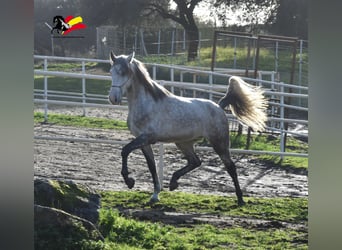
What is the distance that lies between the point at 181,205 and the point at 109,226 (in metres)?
1.52

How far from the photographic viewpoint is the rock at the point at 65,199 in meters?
4.01

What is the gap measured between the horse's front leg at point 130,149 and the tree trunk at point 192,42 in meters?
12.2

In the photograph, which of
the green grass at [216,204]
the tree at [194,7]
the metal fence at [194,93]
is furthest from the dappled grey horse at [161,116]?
the tree at [194,7]

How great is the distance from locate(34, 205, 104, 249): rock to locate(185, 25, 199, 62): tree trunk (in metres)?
14.1

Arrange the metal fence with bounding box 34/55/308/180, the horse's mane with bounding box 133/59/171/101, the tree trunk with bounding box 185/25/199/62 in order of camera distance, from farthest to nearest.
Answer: the tree trunk with bounding box 185/25/199/62
the metal fence with bounding box 34/55/308/180
the horse's mane with bounding box 133/59/171/101

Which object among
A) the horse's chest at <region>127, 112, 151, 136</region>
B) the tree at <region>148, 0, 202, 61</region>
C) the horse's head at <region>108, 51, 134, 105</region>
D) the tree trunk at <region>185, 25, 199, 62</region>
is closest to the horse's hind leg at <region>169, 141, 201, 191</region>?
the horse's chest at <region>127, 112, 151, 136</region>

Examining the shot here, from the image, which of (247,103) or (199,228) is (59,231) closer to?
(199,228)

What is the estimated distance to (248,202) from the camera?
5793mm

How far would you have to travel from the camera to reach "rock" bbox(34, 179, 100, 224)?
4.01m

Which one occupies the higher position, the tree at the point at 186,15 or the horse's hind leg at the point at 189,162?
the tree at the point at 186,15

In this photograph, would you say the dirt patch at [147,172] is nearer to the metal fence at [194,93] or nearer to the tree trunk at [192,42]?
the metal fence at [194,93]

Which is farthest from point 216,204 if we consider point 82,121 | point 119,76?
point 82,121

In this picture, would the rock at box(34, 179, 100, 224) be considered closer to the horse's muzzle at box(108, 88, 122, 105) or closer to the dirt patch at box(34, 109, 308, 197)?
the horse's muzzle at box(108, 88, 122, 105)
